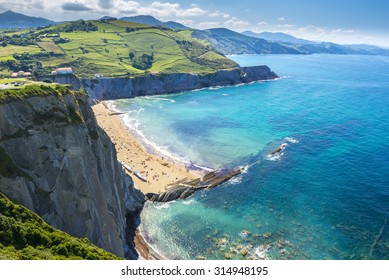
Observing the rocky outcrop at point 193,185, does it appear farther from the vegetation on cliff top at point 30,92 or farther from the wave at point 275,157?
the vegetation on cliff top at point 30,92

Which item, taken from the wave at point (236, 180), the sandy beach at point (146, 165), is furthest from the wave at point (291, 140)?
the sandy beach at point (146, 165)

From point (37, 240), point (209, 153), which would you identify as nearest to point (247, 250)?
point (37, 240)

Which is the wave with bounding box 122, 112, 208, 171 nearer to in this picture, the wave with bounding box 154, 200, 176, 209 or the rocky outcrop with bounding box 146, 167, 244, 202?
the rocky outcrop with bounding box 146, 167, 244, 202

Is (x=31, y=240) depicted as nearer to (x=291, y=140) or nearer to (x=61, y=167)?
(x=61, y=167)

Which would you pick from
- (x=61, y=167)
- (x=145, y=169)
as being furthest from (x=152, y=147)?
(x=61, y=167)

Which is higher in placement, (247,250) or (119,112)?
(119,112)

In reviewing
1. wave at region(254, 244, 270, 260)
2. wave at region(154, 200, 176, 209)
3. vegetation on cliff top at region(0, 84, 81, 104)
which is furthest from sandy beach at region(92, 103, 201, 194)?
vegetation on cliff top at region(0, 84, 81, 104)

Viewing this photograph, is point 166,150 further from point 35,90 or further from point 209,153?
point 35,90
